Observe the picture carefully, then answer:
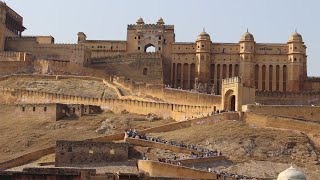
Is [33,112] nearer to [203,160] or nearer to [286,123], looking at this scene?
[203,160]

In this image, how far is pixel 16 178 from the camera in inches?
853

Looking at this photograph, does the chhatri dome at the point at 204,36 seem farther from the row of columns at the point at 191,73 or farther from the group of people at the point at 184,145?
the group of people at the point at 184,145

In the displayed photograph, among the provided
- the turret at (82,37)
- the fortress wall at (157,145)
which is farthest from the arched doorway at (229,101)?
the turret at (82,37)

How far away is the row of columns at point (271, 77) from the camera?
60.6 meters

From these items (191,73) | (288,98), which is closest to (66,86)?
(191,73)

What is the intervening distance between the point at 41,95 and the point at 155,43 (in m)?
16.5

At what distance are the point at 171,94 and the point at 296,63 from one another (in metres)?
15.2

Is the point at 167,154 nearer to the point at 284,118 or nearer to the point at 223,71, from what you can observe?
the point at 284,118

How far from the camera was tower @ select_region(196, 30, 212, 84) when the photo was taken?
199 feet

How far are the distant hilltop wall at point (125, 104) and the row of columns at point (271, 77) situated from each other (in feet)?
55.6

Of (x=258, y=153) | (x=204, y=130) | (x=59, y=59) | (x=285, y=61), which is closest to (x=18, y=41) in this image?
(x=59, y=59)

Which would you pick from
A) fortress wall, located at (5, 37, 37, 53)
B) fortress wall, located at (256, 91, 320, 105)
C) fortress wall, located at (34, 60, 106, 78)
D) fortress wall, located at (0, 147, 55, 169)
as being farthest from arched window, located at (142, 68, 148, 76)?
fortress wall, located at (0, 147, 55, 169)

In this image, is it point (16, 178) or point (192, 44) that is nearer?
point (16, 178)

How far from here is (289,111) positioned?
4209 centimetres
